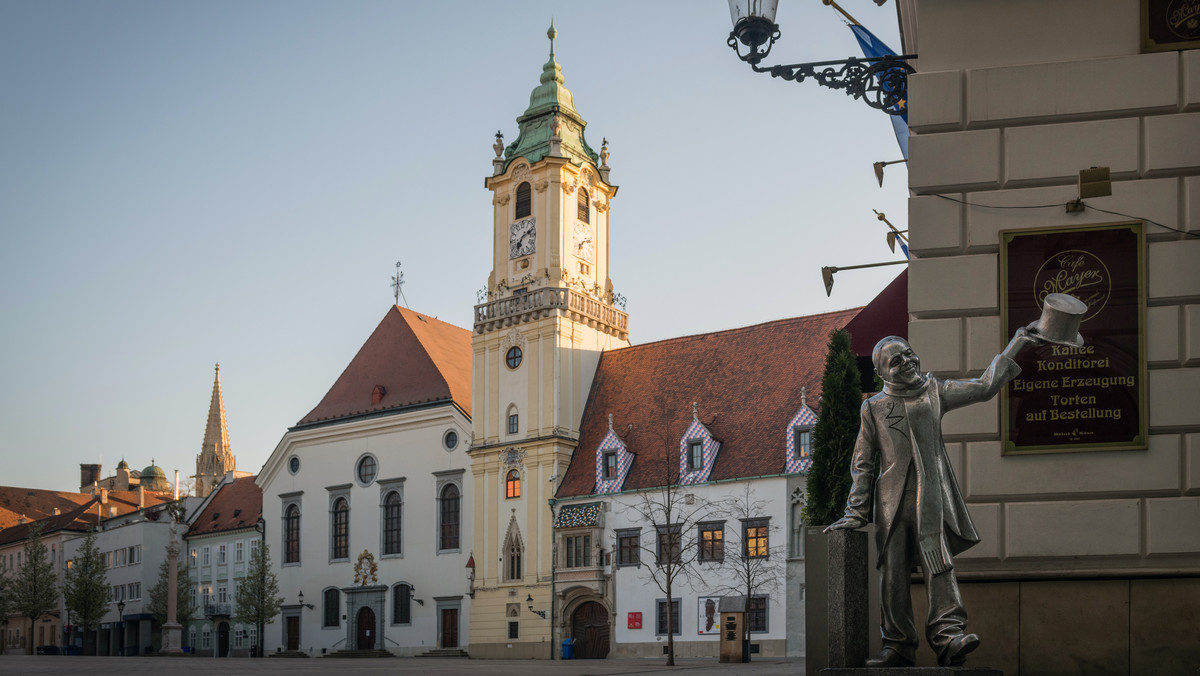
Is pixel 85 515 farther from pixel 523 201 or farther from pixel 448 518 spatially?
pixel 523 201

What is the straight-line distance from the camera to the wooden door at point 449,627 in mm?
48562

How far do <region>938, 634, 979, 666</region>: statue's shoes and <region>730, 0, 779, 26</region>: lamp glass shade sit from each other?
5.69 metres

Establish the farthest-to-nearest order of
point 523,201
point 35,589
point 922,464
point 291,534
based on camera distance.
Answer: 1. point 35,589
2. point 291,534
3. point 523,201
4. point 922,464

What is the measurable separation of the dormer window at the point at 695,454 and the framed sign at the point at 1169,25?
33.3 metres

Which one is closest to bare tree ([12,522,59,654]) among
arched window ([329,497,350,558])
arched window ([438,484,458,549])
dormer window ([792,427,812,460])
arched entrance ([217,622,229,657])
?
arched entrance ([217,622,229,657])

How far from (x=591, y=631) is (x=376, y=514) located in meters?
12.3

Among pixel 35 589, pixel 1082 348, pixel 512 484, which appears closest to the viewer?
pixel 1082 348

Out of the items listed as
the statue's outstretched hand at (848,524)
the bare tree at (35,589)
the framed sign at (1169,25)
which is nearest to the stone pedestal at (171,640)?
the bare tree at (35,589)

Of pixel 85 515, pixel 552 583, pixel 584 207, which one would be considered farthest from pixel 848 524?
pixel 85 515

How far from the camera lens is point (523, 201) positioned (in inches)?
1994

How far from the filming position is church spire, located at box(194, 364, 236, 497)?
382 ft

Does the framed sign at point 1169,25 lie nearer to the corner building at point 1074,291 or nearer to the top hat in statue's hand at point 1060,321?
the corner building at point 1074,291

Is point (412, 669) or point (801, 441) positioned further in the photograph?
point (801, 441)

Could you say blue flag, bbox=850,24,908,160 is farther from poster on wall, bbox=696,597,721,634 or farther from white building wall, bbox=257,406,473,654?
white building wall, bbox=257,406,473,654
